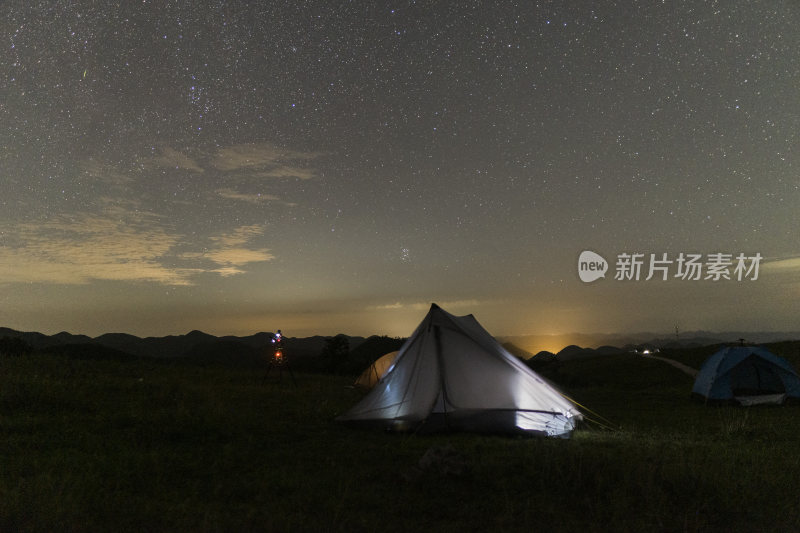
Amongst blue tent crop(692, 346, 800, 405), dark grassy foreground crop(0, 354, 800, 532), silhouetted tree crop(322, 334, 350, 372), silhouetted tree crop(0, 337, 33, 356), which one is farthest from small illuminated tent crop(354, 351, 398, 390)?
silhouetted tree crop(322, 334, 350, 372)

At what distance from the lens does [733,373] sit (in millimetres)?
17391

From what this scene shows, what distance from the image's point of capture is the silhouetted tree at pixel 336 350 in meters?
36.4

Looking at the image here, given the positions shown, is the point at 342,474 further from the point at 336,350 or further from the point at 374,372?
the point at 336,350

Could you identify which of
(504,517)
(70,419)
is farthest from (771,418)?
(70,419)

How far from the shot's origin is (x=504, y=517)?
5.28 metres

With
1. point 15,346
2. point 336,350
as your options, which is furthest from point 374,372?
point 336,350

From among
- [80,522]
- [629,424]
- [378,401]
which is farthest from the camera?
[629,424]

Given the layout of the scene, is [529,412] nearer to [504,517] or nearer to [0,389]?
[504,517]

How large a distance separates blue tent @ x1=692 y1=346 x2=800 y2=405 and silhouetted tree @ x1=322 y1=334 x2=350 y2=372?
23.5m

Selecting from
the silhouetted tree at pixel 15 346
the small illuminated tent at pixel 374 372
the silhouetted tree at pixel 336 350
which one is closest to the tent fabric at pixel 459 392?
the small illuminated tent at pixel 374 372

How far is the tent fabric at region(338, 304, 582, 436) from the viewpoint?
10.2 m

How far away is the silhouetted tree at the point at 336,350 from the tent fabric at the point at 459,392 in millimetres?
25104

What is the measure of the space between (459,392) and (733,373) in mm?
12078

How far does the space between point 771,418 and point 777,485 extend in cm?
816
